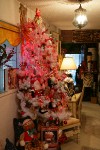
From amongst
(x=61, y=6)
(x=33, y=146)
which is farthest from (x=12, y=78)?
(x=61, y=6)

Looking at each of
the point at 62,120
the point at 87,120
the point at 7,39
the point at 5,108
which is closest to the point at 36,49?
the point at 7,39

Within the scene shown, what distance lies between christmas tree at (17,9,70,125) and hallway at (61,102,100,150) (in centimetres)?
64

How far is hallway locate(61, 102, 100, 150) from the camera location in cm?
396

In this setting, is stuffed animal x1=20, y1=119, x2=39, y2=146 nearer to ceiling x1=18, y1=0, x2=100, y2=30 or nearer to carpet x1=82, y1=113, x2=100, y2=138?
carpet x1=82, y1=113, x2=100, y2=138

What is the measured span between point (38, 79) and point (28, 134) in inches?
31.7

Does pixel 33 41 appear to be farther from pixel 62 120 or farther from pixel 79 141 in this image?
pixel 79 141

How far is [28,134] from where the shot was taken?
3.19 m

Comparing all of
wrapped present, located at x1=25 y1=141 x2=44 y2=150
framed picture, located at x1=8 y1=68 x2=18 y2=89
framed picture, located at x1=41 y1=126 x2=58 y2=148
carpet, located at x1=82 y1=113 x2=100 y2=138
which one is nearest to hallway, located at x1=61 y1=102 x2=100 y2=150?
carpet, located at x1=82 y1=113 x2=100 y2=138

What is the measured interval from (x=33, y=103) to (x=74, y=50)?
5421 millimetres

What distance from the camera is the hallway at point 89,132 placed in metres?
3.96

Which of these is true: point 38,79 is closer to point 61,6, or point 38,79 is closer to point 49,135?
point 49,135

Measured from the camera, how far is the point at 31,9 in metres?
4.13

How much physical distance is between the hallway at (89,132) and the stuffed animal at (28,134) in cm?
87

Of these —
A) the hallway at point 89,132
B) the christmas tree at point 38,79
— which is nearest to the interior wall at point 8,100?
the christmas tree at point 38,79
